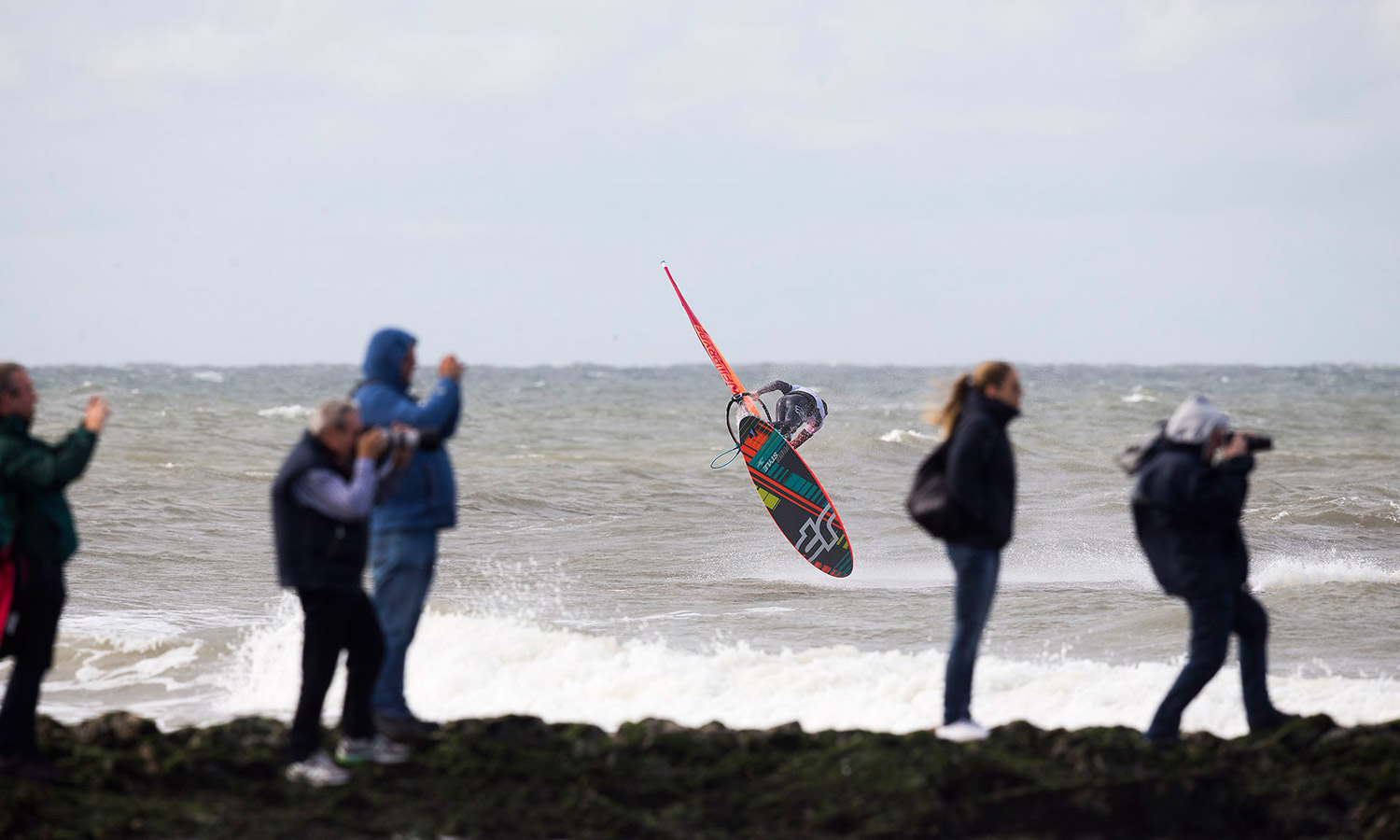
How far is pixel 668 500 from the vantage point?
1903 centimetres

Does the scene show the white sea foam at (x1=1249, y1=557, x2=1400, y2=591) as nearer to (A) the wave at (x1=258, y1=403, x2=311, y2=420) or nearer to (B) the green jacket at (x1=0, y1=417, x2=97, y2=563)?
(B) the green jacket at (x1=0, y1=417, x2=97, y2=563)

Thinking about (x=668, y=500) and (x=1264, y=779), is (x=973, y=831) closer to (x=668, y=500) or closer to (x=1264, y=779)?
(x=1264, y=779)

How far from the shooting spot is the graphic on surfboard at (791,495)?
13172mm

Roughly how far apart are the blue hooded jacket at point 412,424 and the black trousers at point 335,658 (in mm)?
338

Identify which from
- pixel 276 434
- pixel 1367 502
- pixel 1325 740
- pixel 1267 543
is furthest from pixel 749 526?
pixel 276 434

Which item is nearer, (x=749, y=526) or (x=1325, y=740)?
(x=1325, y=740)

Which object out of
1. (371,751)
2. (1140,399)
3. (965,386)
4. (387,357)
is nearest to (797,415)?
(965,386)

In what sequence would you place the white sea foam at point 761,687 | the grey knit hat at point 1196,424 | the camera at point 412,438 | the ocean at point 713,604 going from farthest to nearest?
1. the ocean at point 713,604
2. the white sea foam at point 761,687
3. the grey knit hat at point 1196,424
4. the camera at point 412,438

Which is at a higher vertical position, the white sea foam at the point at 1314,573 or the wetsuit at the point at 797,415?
the wetsuit at the point at 797,415

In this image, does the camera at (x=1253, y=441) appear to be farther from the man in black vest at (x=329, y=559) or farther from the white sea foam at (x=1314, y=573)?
the white sea foam at (x=1314, y=573)

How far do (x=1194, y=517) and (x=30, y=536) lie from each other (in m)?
3.95

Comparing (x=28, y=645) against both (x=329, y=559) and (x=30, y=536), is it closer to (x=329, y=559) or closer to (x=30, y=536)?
(x=30, y=536)

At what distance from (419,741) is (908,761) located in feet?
5.67

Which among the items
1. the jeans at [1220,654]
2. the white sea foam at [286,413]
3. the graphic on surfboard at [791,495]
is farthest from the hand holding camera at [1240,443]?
the white sea foam at [286,413]
